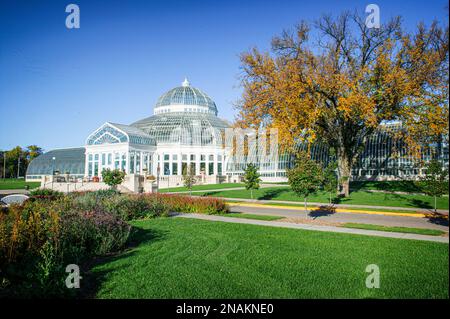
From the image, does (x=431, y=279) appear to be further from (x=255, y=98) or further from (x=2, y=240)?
(x=255, y=98)

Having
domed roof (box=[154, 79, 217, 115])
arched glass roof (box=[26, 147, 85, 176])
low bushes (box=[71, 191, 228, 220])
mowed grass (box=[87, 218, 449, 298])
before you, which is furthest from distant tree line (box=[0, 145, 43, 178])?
mowed grass (box=[87, 218, 449, 298])

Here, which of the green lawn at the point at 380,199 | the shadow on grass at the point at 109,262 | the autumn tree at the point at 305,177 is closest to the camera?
the shadow on grass at the point at 109,262

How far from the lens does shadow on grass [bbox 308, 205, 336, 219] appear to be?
1689cm

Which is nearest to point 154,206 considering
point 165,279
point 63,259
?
point 63,259

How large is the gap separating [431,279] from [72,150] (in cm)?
7241

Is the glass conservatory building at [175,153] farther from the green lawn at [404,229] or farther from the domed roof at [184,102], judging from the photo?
the green lawn at [404,229]

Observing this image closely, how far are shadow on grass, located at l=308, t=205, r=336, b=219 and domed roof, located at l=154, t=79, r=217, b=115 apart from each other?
51.8 m

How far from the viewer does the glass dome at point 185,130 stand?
56969mm

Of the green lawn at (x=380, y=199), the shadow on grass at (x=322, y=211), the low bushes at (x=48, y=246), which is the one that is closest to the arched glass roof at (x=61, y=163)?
the green lawn at (x=380, y=199)

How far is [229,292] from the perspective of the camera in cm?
579

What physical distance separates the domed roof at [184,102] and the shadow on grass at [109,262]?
58.0m

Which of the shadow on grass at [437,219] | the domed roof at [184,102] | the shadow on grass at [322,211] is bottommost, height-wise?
the shadow on grass at [322,211]
